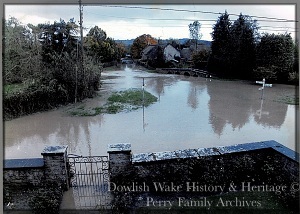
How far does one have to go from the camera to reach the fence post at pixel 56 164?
427 centimetres

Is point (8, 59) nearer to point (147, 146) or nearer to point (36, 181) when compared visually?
point (147, 146)

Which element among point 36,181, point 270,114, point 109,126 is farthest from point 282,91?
point 36,181

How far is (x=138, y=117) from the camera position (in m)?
10.5

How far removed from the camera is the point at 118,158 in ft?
14.5

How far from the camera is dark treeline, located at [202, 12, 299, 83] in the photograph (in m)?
19.3

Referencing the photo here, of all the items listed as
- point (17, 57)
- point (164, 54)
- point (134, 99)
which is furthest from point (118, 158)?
point (164, 54)

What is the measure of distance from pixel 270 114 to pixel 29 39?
487 inches

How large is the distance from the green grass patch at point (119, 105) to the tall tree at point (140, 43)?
1417 inches

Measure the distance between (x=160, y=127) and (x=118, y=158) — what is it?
485 cm

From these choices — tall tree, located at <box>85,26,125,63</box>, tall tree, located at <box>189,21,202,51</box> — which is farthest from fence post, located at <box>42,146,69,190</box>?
tall tree, located at <box>189,21,202,51</box>

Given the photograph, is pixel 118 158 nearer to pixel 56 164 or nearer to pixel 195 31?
pixel 56 164

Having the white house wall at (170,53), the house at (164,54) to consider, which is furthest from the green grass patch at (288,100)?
the white house wall at (170,53)

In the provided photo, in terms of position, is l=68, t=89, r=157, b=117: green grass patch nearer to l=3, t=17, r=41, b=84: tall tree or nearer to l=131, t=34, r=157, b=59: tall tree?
l=3, t=17, r=41, b=84: tall tree

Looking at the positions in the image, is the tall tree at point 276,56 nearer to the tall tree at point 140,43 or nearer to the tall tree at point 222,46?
the tall tree at point 222,46
